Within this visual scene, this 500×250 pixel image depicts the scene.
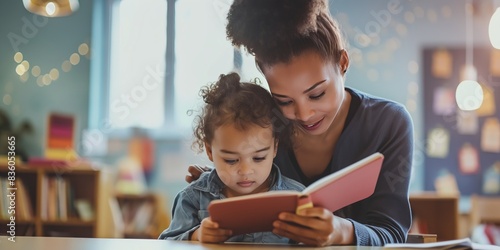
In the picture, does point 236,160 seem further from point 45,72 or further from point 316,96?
point 45,72

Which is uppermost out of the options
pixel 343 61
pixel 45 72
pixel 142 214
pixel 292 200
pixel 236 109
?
pixel 45 72

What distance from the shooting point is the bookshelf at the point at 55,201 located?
3.99 meters

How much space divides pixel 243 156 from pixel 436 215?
2926 millimetres

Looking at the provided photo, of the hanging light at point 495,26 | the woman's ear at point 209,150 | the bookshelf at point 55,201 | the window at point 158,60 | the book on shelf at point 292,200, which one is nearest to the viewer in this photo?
the book on shelf at point 292,200

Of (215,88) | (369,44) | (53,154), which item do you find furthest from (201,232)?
(369,44)

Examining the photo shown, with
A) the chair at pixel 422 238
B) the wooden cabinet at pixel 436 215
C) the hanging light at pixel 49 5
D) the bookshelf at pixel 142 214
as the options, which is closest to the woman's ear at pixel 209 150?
the chair at pixel 422 238

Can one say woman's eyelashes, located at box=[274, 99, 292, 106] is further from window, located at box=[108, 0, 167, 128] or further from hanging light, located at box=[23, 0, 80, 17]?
window, located at box=[108, 0, 167, 128]

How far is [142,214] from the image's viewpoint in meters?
4.60

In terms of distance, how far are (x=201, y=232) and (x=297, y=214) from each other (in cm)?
20

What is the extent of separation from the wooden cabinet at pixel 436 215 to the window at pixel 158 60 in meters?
1.59

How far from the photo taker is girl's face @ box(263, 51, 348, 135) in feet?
4.39

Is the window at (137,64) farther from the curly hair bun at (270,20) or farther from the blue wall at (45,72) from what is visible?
the curly hair bun at (270,20)

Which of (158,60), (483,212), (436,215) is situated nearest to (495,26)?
(436,215)

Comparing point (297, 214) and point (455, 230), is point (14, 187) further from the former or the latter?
point (297, 214)
